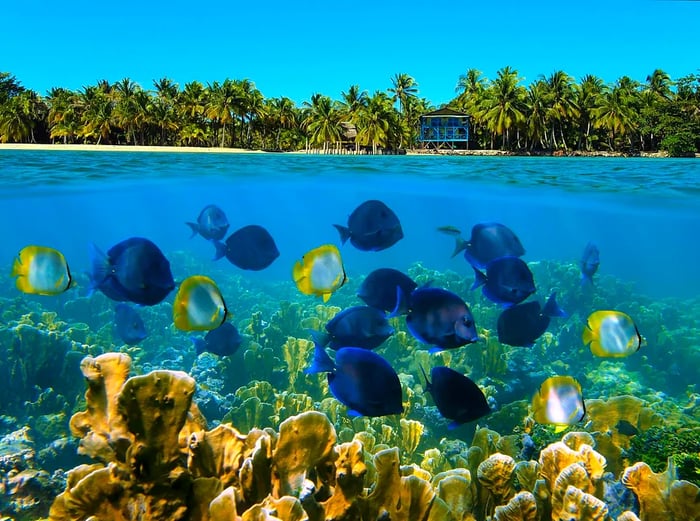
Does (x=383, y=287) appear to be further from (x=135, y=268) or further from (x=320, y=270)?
(x=135, y=268)

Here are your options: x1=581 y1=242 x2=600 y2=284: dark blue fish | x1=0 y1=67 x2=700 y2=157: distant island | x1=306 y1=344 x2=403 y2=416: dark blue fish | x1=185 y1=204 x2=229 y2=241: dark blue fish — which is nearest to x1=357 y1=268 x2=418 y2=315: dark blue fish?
x1=306 y1=344 x2=403 y2=416: dark blue fish

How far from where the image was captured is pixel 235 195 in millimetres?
27094

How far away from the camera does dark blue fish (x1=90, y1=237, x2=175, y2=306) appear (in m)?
3.23

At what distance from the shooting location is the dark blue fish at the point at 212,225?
4.84m

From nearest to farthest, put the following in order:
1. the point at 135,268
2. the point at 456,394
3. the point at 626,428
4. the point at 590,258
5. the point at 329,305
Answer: the point at 456,394 < the point at 135,268 < the point at 626,428 < the point at 590,258 < the point at 329,305

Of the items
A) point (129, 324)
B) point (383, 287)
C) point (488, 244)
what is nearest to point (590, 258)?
point (488, 244)

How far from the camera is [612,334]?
3682 mm

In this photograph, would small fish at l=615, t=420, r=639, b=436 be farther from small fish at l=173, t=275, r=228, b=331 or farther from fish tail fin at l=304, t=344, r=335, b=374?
small fish at l=173, t=275, r=228, b=331

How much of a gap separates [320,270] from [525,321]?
1.57 meters

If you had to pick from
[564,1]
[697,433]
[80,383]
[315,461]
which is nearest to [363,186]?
[564,1]

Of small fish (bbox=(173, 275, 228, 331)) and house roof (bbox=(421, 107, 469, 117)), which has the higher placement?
house roof (bbox=(421, 107, 469, 117))

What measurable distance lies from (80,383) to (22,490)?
3.05 m

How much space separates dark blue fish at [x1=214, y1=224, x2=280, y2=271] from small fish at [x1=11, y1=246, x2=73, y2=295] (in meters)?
1.19

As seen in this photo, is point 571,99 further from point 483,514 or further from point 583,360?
point 483,514
